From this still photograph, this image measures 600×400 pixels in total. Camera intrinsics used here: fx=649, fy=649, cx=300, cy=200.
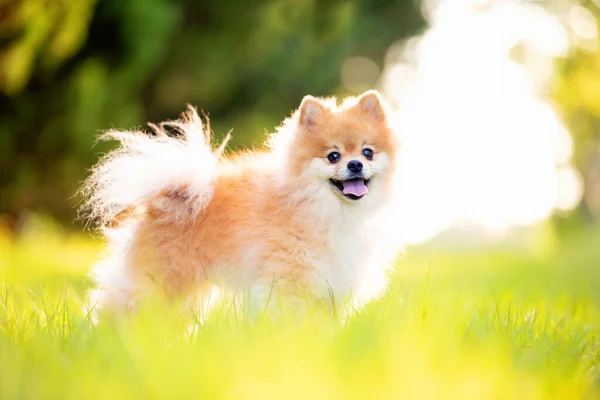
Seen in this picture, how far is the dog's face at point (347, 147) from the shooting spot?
166 inches

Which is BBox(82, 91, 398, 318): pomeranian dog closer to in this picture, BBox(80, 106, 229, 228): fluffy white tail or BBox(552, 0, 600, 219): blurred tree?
BBox(80, 106, 229, 228): fluffy white tail

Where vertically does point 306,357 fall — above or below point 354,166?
below

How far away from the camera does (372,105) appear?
4551mm

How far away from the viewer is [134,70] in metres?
11.1

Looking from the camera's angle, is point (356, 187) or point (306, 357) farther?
point (356, 187)

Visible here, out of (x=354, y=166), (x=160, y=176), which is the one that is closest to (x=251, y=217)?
(x=160, y=176)

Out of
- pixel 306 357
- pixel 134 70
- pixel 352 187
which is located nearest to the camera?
pixel 306 357

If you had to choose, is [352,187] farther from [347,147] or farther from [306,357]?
[306,357]

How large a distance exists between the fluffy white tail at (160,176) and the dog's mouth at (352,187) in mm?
820

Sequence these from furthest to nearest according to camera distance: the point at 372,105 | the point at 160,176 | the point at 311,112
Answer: the point at 372,105, the point at 311,112, the point at 160,176

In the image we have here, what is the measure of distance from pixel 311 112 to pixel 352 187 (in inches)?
24.4

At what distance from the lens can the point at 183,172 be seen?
13.5 feet

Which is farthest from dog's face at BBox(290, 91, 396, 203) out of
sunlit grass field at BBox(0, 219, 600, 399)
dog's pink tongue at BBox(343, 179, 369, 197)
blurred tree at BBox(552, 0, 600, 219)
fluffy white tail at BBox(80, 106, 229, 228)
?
blurred tree at BBox(552, 0, 600, 219)

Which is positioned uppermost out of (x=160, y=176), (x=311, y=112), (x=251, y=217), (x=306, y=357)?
(x=311, y=112)
